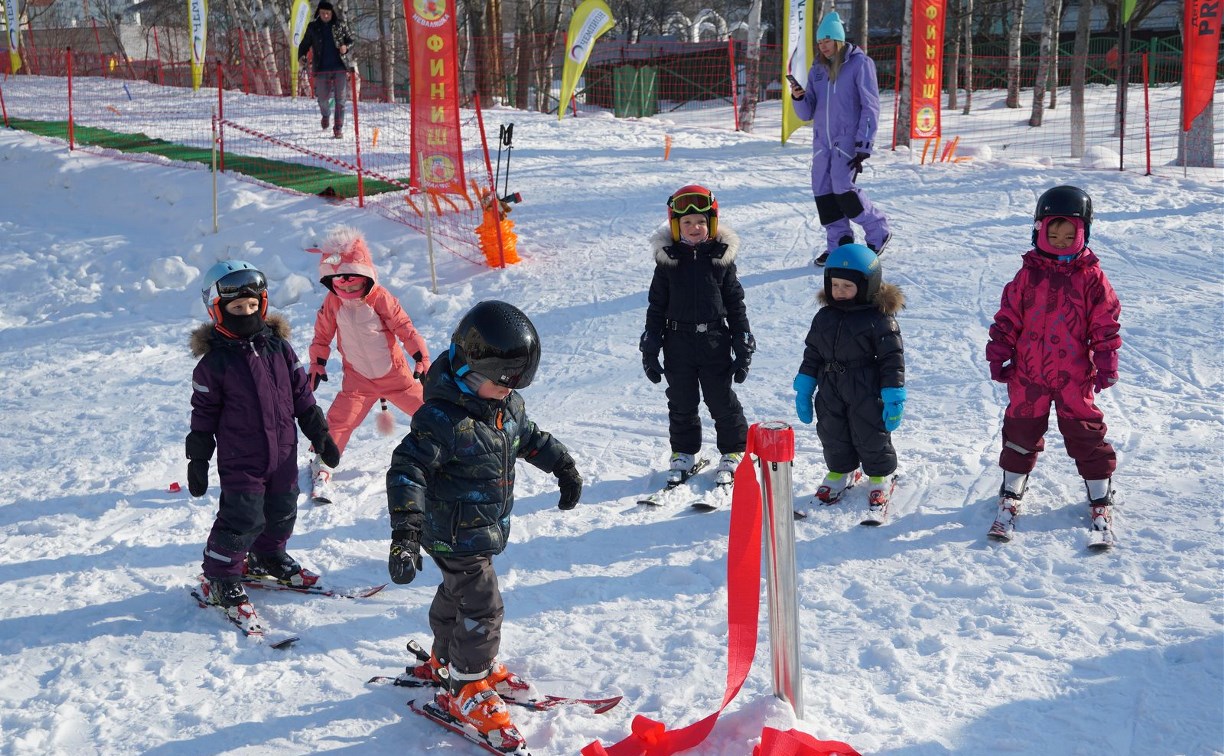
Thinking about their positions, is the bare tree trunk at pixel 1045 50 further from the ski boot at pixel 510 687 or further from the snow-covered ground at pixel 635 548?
the ski boot at pixel 510 687

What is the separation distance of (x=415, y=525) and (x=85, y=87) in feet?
74.2

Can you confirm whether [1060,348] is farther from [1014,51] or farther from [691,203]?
[1014,51]

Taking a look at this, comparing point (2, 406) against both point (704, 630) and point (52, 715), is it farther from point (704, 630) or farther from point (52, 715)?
point (704, 630)

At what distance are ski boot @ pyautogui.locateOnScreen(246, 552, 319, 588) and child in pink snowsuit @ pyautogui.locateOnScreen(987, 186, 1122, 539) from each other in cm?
329

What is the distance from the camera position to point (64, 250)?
10695mm

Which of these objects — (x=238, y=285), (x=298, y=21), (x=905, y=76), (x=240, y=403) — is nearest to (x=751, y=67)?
(x=905, y=76)

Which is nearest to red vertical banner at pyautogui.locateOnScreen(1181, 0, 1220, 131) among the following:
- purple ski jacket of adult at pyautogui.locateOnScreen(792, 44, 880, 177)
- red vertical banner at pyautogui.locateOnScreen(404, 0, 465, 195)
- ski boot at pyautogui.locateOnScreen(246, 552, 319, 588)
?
purple ski jacket of adult at pyautogui.locateOnScreen(792, 44, 880, 177)

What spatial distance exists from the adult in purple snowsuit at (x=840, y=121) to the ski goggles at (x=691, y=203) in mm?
3301

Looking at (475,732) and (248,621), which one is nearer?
(475,732)

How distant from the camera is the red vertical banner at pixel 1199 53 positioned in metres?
10.8

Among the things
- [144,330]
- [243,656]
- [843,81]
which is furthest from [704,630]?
[144,330]

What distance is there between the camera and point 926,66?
1405 cm

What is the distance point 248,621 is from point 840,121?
6.16 m

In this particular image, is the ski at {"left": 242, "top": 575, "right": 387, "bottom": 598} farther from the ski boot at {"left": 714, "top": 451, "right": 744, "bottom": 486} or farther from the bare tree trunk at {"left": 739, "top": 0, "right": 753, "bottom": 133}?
the bare tree trunk at {"left": 739, "top": 0, "right": 753, "bottom": 133}
